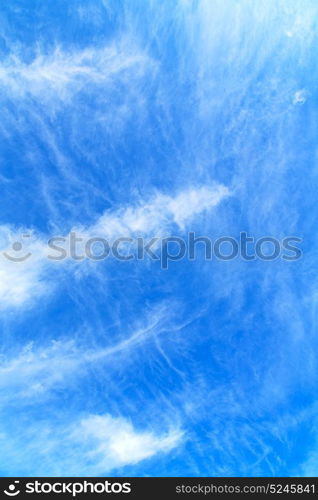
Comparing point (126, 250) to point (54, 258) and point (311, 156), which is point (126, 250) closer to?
point (54, 258)

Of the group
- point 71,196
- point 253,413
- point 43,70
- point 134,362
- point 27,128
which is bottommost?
point 253,413

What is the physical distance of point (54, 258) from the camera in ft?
114

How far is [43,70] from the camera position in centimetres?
3403

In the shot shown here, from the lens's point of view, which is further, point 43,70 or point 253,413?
point 253,413

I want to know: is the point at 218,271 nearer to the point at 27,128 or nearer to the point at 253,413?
the point at 253,413

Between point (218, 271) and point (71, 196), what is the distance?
50.0ft

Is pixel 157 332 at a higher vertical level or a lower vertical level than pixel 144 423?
higher

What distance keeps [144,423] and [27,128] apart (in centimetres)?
2920

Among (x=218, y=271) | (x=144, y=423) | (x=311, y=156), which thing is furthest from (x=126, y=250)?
(x=311, y=156)

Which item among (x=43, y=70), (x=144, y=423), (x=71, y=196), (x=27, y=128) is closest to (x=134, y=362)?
(x=144, y=423)
